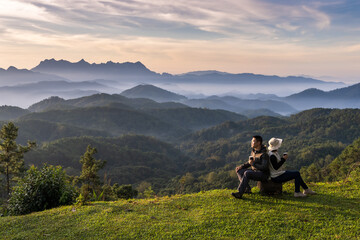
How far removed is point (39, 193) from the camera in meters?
10.2

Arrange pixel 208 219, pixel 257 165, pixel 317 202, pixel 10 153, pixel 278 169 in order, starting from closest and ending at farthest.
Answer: pixel 208 219 < pixel 317 202 < pixel 257 165 < pixel 278 169 < pixel 10 153

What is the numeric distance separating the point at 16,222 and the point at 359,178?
44.9 ft

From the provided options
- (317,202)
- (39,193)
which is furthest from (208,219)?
(39,193)

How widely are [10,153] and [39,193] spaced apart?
66.0 ft

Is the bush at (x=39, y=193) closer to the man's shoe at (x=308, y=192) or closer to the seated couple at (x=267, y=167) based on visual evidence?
the seated couple at (x=267, y=167)

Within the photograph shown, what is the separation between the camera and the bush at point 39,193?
1008cm

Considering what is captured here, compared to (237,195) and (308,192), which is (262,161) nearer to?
Answer: (237,195)

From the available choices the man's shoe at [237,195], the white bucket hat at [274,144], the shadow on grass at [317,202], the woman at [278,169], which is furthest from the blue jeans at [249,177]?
the white bucket hat at [274,144]

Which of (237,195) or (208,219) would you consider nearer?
(208,219)

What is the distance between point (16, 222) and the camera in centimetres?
846

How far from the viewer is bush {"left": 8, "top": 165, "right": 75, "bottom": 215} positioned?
10.1 meters

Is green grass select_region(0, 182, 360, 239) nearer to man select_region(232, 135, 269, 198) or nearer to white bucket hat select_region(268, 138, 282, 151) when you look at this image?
man select_region(232, 135, 269, 198)

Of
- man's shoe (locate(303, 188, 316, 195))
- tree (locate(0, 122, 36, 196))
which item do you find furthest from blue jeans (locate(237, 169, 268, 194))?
tree (locate(0, 122, 36, 196))

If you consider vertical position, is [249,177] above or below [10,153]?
above
